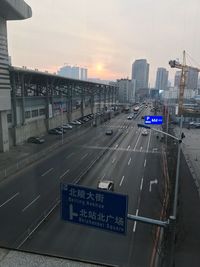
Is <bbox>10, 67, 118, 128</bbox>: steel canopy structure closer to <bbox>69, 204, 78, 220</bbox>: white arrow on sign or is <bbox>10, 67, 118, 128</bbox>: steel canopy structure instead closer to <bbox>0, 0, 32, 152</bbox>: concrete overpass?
<bbox>0, 0, 32, 152</bbox>: concrete overpass

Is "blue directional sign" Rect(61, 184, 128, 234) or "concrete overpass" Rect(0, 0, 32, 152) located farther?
"concrete overpass" Rect(0, 0, 32, 152)

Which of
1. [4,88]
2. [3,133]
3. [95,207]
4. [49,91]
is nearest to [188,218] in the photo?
[95,207]

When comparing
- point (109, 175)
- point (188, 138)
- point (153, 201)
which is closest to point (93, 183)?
point (109, 175)

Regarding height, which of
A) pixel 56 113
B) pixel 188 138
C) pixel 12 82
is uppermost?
pixel 12 82

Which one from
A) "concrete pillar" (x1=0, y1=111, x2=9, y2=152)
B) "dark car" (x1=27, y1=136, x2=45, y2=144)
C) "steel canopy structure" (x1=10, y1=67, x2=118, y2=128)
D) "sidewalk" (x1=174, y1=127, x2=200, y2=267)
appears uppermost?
"steel canopy structure" (x1=10, y1=67, x2=118, y2=128)

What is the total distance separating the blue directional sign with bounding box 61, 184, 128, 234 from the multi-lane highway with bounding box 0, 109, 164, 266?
689 cm

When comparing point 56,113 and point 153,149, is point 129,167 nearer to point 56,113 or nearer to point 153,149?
point 153,149

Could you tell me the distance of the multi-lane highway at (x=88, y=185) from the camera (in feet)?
52.9

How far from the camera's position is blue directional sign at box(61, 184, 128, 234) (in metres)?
8.91

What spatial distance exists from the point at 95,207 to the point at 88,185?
57.9 ft

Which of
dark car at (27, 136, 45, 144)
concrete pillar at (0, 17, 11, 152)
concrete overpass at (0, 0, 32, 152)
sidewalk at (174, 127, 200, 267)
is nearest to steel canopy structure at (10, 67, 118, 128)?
concrete pillar at (0, 17, 11, 152)

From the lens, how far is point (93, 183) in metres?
27.3

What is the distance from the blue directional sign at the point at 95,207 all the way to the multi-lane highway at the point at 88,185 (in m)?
6.89

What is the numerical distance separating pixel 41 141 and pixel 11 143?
520 centimetres
